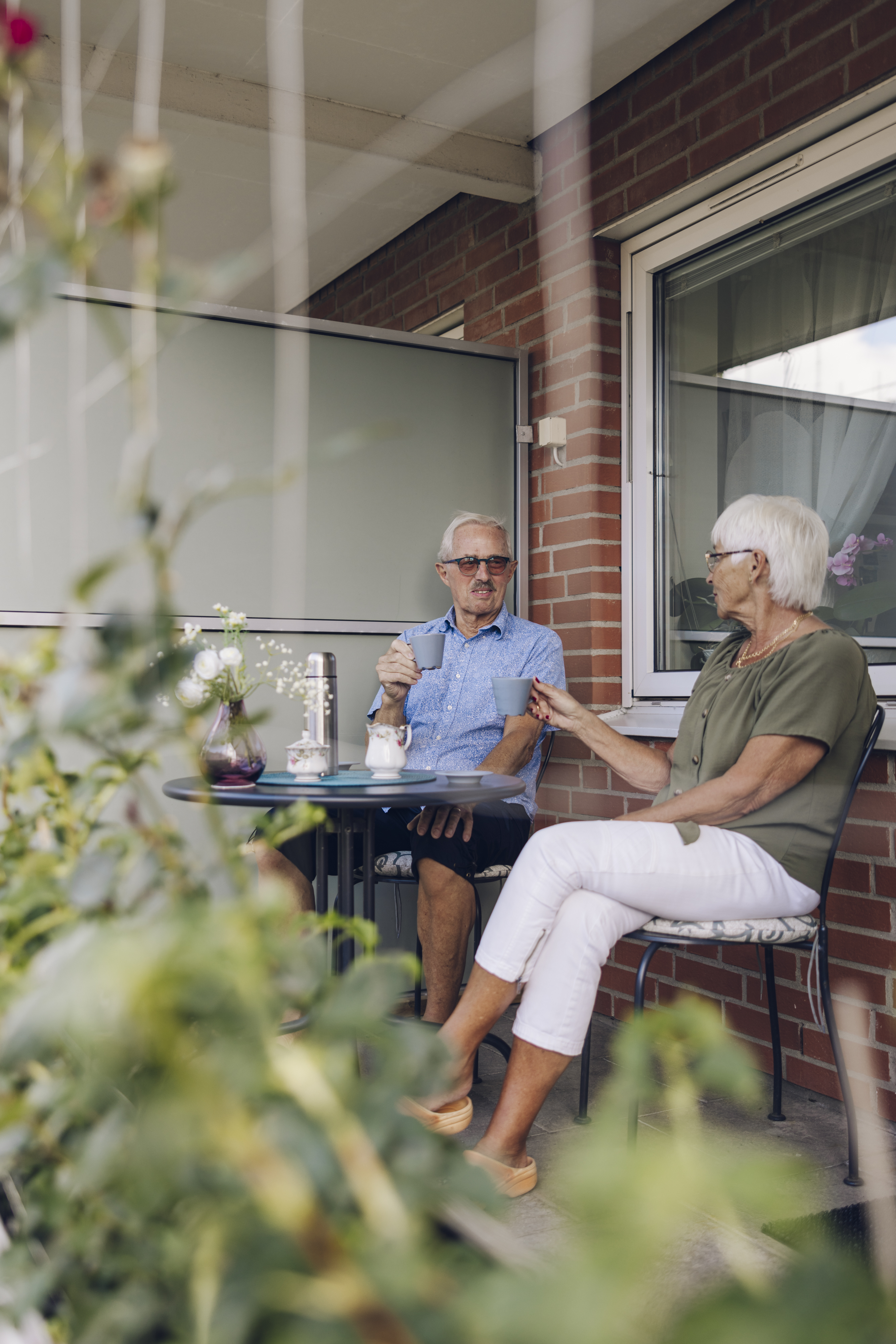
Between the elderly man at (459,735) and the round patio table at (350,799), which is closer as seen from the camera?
the round patio table at (350,799)

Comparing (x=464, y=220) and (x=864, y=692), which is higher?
(x=464, y=220)

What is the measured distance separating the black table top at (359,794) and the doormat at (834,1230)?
87cm

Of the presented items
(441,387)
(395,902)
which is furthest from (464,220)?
(395,902)

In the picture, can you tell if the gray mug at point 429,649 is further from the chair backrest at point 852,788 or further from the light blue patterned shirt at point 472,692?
the chair backrest at point 852,788

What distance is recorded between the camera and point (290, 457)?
2832mm

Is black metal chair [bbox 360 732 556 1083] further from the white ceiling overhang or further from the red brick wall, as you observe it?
the white ceiling overhang

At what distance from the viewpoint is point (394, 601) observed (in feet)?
10.6

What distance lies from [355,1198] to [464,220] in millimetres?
3888

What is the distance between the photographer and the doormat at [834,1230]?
1751mm

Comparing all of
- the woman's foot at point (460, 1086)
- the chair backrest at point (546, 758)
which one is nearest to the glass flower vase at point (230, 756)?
the woman's foot at point (460, 1086)

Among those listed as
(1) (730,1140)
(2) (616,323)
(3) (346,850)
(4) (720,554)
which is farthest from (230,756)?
(2) (616,323)

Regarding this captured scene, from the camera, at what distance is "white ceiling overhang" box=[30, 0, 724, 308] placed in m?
2.78

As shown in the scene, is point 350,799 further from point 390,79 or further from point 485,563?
point 390,79

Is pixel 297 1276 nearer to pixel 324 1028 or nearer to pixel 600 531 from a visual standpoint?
pixel 324 1028
